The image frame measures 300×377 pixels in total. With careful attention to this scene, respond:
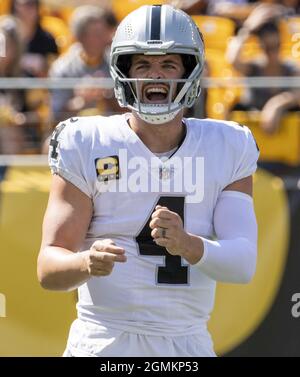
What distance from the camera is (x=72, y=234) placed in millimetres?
2611

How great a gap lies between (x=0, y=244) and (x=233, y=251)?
7.62 feet

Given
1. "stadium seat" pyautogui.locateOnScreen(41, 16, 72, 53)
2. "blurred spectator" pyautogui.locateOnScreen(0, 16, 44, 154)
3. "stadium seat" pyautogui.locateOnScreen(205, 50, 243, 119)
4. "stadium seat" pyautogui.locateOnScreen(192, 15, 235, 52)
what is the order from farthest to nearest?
"stadium seat" pyautogui.locateOnScreen(41, 16, 72, 53), "stadium seat" pyautogui.locateOnScreen(192, 15, 235, 52), "stadium seat" pyautogui.locateOnScreen(205, 50, 243, 119), "blurred spectator" pyautogui.locateOnScreen(0, 16, 44, 154)

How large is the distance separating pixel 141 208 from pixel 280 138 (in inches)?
102

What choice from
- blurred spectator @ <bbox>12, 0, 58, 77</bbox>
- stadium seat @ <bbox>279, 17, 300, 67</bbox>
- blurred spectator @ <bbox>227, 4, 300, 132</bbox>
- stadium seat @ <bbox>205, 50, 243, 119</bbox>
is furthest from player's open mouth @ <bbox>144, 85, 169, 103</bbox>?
blurred spectator @ <bbox>12, 0, 58, 77</bbox>

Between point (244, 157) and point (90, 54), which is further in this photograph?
point (90, 54)

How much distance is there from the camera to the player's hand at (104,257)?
7.52 ft

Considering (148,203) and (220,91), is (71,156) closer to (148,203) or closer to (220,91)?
(148,203)

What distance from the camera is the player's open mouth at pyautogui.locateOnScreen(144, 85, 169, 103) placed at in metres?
2.66

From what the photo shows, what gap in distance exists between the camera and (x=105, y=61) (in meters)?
5.64

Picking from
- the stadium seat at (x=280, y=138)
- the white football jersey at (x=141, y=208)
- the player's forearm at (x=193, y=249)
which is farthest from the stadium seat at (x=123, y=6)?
the player's forearm at (x=193, y=249)

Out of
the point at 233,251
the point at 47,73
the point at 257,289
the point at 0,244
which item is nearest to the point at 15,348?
the point at 0,244

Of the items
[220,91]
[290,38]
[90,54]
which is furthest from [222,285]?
[290,38]

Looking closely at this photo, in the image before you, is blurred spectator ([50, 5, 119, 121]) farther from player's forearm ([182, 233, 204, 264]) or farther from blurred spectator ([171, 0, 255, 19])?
player's forearm ([182, 233, 204, 264])
